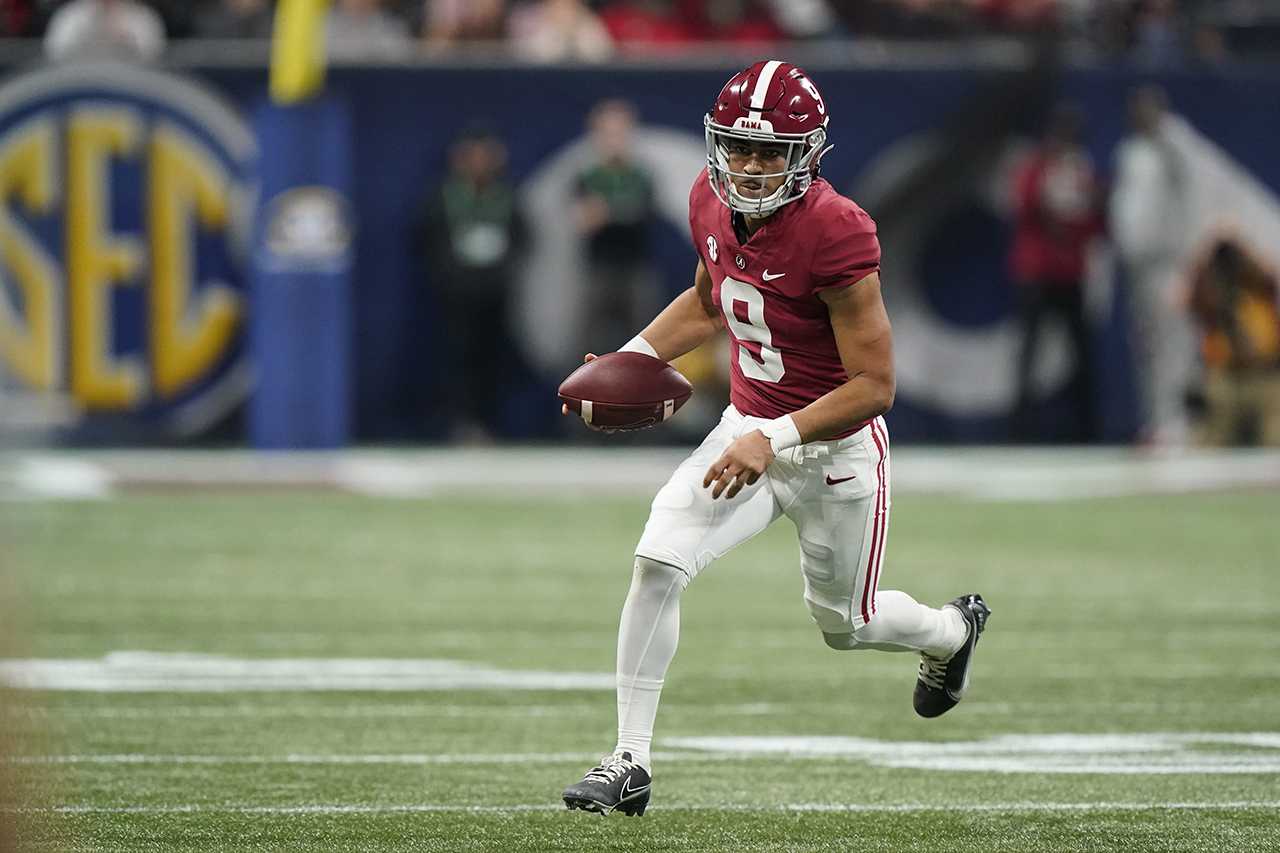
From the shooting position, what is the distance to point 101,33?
46.9 ft

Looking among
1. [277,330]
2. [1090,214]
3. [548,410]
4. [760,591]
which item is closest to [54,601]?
[760,591]

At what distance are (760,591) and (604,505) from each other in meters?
2.68

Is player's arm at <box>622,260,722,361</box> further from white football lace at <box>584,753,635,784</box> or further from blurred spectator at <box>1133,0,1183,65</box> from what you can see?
blurred spectator at <box>1133,0,1183,65</box>

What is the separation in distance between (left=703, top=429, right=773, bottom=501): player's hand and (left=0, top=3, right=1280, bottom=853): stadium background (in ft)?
2.39

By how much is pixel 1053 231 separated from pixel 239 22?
5.11 m

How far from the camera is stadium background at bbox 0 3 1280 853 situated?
5457mm

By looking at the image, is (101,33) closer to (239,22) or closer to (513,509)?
(239,22)

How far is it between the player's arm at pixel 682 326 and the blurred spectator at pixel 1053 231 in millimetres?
9152

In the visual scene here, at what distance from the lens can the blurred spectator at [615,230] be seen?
1450 cm

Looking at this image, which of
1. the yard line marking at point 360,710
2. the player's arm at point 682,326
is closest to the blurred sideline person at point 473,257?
the yard line marking at point 360,710

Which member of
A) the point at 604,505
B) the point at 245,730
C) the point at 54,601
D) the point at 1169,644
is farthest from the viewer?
the point at 604,505

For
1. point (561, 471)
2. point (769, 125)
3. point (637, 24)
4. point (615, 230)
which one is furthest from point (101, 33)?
point (769, 125)

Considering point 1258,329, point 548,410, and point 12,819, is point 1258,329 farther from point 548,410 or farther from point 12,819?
point 12,819

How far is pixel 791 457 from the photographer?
5414mm
